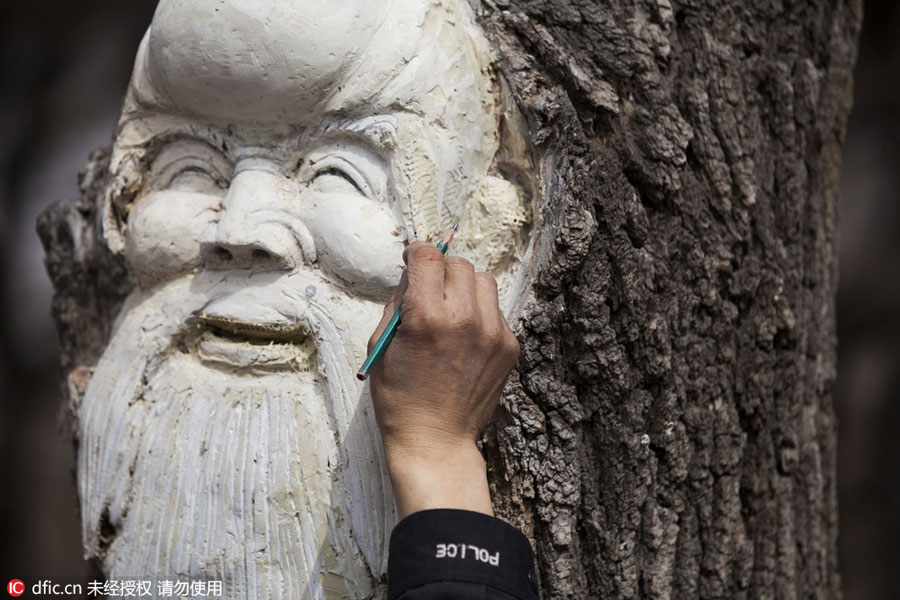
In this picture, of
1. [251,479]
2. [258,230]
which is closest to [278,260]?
[258,230]

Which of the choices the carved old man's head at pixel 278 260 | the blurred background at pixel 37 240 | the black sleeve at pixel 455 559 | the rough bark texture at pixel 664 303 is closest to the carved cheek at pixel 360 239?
the carved old man's head at pixel 278 260

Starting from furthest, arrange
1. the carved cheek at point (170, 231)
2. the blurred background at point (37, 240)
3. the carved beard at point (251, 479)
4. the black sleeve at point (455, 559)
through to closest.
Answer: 1. the blurred background at point (37, 240)
2. the carved cheek at point (170, 231)
3. the carved beard at point (251, 479)
4. the black sleeve at point (455, 559)

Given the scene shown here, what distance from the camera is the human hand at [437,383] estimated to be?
1.01m

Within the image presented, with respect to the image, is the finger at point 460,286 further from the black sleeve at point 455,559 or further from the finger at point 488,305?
the black sleeve at point 455,559

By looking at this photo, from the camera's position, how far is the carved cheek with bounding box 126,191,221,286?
126 centimetres

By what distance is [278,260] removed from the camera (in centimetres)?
121

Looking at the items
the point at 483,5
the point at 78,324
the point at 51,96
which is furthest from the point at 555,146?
the point at 51,96

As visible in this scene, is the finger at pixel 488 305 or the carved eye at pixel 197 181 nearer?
the finger at pixel 488 305

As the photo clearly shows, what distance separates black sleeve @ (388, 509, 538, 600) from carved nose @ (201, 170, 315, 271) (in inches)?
17.0

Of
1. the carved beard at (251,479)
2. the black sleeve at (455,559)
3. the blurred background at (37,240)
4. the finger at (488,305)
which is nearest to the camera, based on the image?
the black sleeve at (455,559)

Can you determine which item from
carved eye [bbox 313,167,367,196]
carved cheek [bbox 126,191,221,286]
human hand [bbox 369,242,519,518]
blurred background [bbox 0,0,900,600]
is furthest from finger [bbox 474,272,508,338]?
blurred background [bbox 0,0,900,600]

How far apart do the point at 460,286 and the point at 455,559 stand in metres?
0.32

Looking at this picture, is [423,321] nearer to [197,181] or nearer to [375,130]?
[375,130]

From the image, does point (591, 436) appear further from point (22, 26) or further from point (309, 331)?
point (22, 26)
